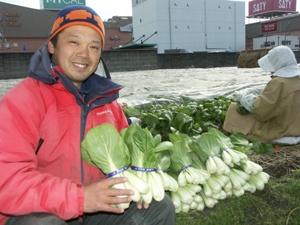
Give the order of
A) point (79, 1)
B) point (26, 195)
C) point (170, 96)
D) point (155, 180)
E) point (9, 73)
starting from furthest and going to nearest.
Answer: point (79, 1) → point (9, 73) → point (170, 96) → point (155, 180) → point (26, 195)

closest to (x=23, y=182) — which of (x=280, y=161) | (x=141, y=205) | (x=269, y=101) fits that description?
(x=141, y=205)

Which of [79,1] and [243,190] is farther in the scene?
[79,1]

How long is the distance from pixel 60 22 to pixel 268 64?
2.96 metres

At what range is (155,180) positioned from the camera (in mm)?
1995

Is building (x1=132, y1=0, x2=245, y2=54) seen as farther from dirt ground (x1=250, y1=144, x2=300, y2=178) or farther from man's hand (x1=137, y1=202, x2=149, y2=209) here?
man's hand (x1=137, y1=202, x2=149, y2=209)

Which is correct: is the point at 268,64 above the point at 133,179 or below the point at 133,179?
above

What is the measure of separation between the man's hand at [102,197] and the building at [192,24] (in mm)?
46850

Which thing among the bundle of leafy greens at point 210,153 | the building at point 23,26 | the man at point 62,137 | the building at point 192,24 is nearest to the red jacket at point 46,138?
the man at point 62,137

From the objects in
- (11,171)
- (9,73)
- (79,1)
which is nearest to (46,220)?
(11,171)

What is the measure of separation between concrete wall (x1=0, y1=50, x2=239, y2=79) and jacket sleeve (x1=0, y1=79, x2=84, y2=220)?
36.1 feet

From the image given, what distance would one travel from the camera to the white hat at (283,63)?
3930mm

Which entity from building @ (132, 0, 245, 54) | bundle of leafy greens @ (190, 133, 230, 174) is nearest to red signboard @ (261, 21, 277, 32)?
building @ (132, 0, 245, 54)

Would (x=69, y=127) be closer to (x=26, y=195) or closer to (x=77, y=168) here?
(x=77, y=168)

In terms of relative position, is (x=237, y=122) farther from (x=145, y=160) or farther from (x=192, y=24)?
(x=192, y=24)
